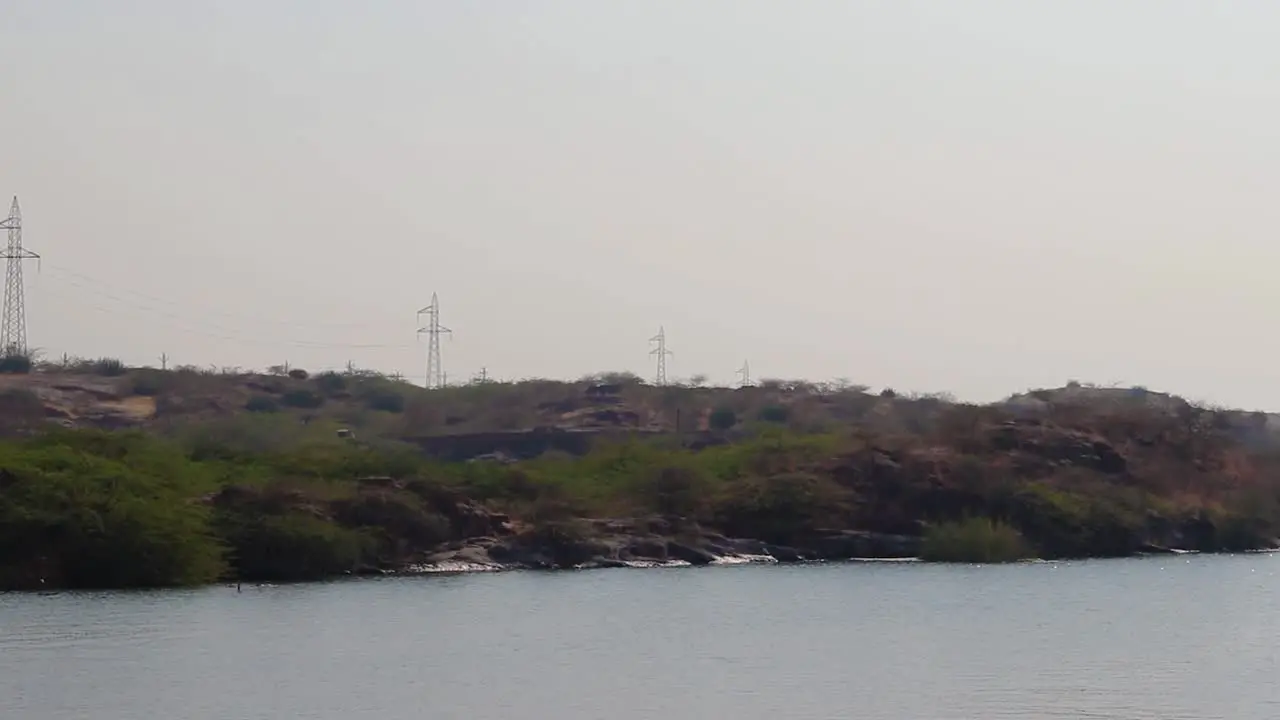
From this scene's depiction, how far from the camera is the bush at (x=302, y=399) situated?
138m

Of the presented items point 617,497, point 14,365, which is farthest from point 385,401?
point 617,497

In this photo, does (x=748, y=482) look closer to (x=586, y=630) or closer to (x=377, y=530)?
(x=377, y=530)

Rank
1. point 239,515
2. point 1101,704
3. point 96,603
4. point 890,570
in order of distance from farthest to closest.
Answer: point 890,570, point 239,515, point 96,603, point 1101,704

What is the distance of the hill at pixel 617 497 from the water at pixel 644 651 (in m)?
3.08

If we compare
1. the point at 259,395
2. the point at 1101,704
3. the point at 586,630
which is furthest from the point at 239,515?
the point at 259,395

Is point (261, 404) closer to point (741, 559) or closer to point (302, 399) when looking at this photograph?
point (302, 399)

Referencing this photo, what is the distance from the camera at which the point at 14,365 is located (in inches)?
4862

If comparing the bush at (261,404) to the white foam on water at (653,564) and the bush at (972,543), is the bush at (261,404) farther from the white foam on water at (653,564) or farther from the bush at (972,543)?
the white foam on water at (653,564)

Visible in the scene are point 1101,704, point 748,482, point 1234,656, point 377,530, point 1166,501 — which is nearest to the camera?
point 1101,704

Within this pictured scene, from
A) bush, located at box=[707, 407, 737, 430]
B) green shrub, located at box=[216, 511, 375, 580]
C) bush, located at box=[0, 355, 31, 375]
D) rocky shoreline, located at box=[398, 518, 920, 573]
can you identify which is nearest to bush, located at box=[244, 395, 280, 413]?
bush, located at box=[0, 355, 31, 375]

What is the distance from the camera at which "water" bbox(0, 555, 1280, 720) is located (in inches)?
1315

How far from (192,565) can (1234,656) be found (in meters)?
28.2

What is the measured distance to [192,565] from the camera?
5731cm

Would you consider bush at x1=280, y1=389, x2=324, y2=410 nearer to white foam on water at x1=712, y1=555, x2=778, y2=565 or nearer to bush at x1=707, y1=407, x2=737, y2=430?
bush at x1=707, y1=407, x2=737, y2=430
